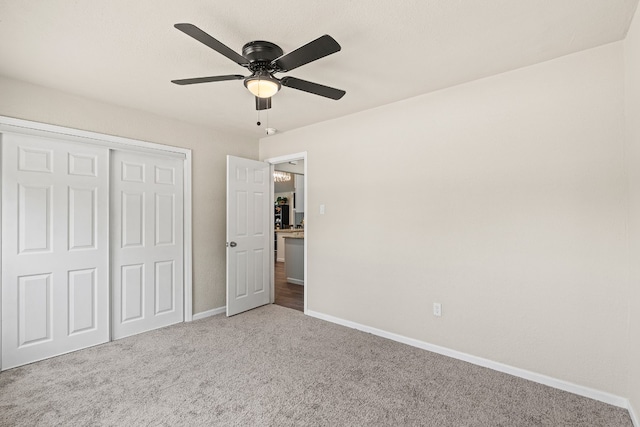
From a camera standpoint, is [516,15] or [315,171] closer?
[516,15]

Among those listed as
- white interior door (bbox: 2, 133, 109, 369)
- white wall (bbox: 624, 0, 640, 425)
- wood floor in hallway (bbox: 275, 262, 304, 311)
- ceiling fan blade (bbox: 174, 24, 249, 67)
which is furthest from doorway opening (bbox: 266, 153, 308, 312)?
white wall (bbox: 624, 0, 640, 425)

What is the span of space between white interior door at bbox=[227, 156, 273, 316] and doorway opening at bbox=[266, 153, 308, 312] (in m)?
0.18

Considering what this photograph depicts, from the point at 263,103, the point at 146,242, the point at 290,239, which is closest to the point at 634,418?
the point at 263,103

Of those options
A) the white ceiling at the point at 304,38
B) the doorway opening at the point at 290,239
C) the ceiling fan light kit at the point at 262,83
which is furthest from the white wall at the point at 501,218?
the ceiling fan light kit at the point at 262,83

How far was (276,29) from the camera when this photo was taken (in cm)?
196

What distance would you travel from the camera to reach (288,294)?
5234 mm

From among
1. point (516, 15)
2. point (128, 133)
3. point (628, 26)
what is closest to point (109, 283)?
point (128, 133)

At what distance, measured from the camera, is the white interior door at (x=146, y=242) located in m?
3.35

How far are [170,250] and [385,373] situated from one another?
2.71 m

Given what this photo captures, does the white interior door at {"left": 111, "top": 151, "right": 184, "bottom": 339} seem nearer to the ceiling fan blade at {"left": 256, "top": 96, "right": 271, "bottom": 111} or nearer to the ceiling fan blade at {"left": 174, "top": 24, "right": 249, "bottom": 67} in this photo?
the ceiling fan blade at {"left": 256, "top": 96, "right": 271, "bottom": 111}

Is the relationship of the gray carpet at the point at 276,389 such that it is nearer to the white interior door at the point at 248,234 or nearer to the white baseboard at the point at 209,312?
the white baseboard at the point at 209,312

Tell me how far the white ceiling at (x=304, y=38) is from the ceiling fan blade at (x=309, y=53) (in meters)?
0.22

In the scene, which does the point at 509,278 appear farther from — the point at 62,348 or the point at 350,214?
the point at 62,348

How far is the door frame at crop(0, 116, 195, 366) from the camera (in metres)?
2.73
